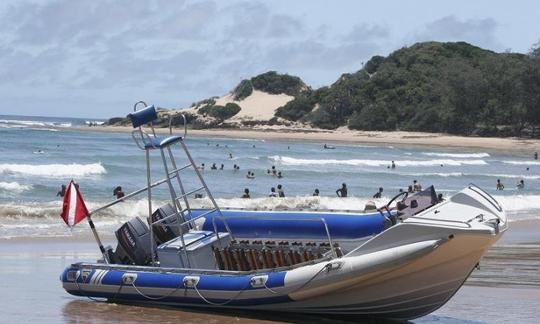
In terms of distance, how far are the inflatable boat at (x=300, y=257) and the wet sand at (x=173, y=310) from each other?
0.66ft

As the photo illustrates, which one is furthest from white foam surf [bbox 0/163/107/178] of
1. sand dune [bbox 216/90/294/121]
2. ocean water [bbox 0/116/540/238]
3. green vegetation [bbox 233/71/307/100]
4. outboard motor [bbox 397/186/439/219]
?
green vegetation [bbox 233/71/307/100]

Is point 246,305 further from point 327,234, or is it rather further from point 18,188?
point 18,188

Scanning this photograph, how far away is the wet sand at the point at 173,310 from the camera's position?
1223cm

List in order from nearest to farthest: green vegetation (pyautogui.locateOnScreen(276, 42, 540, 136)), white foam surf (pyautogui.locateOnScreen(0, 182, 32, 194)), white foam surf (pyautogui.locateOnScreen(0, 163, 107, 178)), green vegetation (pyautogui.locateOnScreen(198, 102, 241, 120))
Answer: white foam surf (pyautogui.locateOnScreen(0, 182, 32, 194)), white foam surf (pyautogui.locateOnScreen(0, 163, 107, 178)), green vegetation (pyautogui.locateOnScreen(276, 42, 540, 136)), green vegetation (pyautogui.locateOnScreen(198, 102, 241, 120))

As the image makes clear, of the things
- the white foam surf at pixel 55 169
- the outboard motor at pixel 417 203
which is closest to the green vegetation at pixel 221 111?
the white foam surf at pixel 55 169

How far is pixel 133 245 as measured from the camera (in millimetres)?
13578

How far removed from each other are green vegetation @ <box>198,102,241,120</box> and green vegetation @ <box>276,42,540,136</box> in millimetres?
7664

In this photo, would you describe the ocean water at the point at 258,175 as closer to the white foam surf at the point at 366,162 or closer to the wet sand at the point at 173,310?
the white foam surf at the point at 366,162

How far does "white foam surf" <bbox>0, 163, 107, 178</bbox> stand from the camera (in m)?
41.7

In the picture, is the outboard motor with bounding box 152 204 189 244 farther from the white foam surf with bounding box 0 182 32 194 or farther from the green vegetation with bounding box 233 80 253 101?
the green vegetation with bounding box 233 80 253 101

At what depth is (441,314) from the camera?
12781 millimetres

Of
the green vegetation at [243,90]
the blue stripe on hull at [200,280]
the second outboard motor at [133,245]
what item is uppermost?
the green vegetation at [243,90]

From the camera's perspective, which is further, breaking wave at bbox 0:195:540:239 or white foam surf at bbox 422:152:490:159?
white foam surf at bbox 422:152:490:159

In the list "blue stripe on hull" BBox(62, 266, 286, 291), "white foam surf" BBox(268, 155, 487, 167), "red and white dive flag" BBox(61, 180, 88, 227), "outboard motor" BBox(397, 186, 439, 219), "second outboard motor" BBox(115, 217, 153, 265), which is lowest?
"white foam surf" BBox(268, 155, 487, 167)
